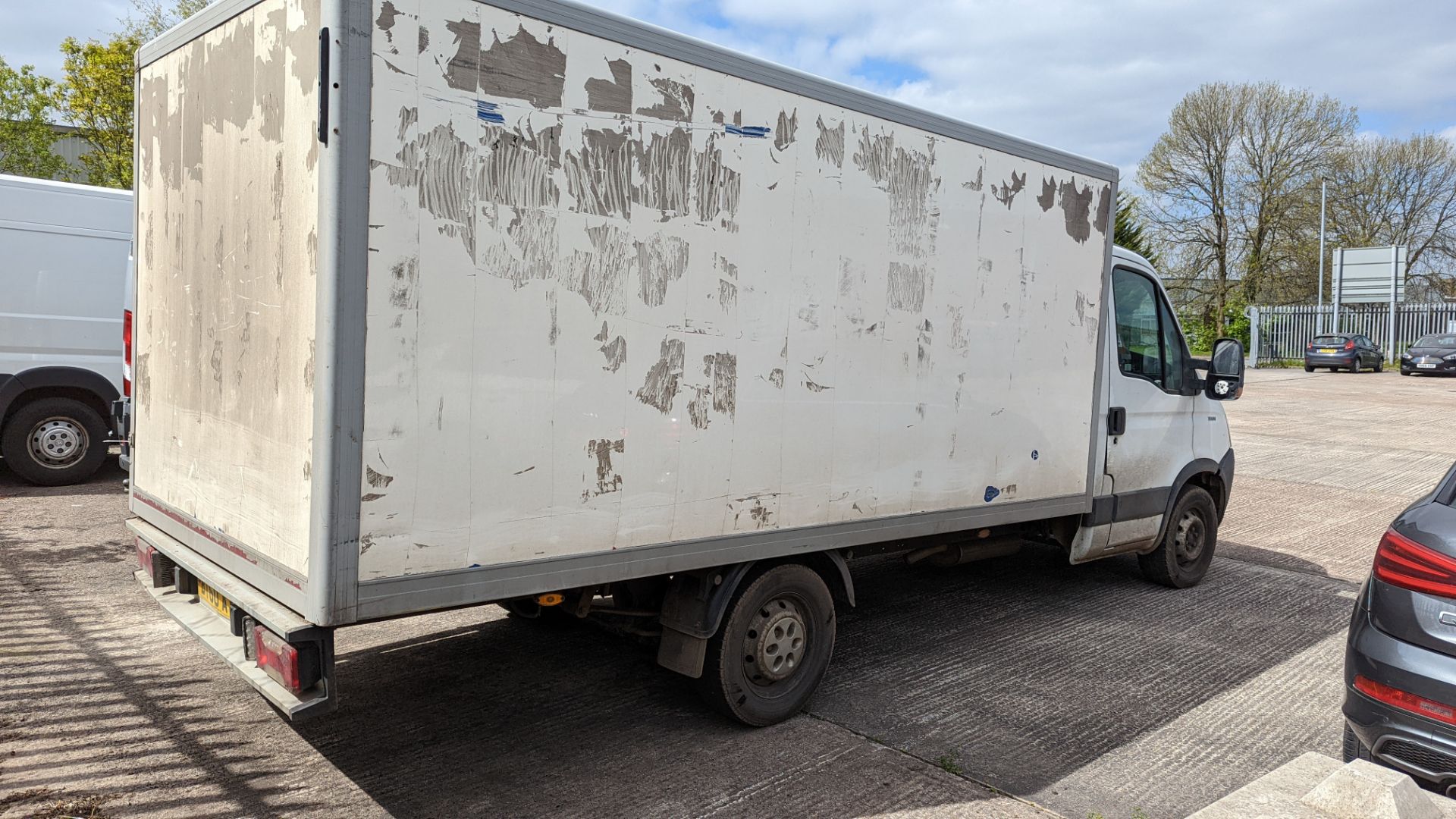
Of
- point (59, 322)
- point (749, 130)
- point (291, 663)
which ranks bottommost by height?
point (291, 663)

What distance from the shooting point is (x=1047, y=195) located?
5.22 m

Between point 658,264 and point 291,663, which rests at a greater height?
point 658,264

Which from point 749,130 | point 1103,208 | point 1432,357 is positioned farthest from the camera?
point 1432,357

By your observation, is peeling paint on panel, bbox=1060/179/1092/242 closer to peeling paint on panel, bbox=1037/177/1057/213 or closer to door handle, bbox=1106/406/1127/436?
peeling paint on panel, bbox=1037/177/1057/213

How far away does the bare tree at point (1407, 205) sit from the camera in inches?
1501

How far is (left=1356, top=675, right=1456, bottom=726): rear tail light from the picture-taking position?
312cm

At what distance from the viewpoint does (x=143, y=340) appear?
4.46 meters

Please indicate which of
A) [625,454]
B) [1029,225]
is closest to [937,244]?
[1029,225]

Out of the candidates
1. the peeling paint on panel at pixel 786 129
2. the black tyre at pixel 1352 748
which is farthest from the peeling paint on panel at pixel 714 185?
the black tyre at pixel 1352 748

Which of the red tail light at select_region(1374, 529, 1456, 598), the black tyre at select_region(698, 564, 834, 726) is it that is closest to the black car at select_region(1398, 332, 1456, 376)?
the red tail light at select_region(1374, 529, 1456, 598)

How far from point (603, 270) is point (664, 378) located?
0.48 meters

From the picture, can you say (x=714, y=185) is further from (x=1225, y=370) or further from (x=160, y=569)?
(x=1225, y=370)

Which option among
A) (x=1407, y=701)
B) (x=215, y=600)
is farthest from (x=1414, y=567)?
(x=215, y=600)

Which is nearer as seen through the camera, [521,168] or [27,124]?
[521,168]
